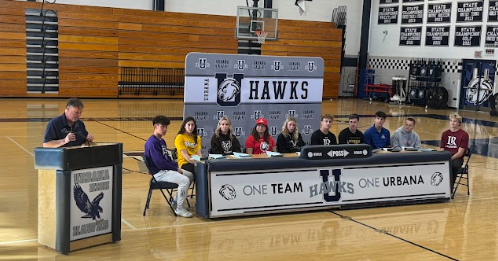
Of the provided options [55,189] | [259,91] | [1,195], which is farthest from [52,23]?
[55,189]

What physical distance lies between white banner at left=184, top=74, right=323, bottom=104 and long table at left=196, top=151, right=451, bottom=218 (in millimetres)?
2941

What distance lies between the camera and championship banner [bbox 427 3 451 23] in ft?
75.7

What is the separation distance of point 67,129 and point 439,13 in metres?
20.1

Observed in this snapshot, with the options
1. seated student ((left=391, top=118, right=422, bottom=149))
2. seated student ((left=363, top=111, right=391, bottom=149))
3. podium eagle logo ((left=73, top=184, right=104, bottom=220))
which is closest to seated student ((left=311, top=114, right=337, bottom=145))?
seated student ((left=363, top=111, right=391, bottom=149))

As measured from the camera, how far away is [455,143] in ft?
28.9

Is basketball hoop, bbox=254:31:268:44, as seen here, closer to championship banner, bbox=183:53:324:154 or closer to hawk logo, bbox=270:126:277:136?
championship banner, bbox=183:53:324:154

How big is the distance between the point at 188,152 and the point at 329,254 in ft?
8.40

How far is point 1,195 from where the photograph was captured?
7.69 metres

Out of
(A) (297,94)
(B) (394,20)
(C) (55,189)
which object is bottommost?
(C) (55,189)

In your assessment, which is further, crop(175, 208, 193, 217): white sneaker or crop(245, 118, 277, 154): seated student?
crop(245, 118, 277, 154): seated student

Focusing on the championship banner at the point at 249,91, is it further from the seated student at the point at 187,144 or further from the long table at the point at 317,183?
the long table at the point at 317,183

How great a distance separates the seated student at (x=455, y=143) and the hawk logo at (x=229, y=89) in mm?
3524

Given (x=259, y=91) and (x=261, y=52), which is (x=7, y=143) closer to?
(x=259, y=91)

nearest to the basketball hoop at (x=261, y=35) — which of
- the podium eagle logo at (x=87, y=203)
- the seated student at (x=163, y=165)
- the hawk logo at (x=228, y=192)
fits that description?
the seated student at (x=163, y=165)
